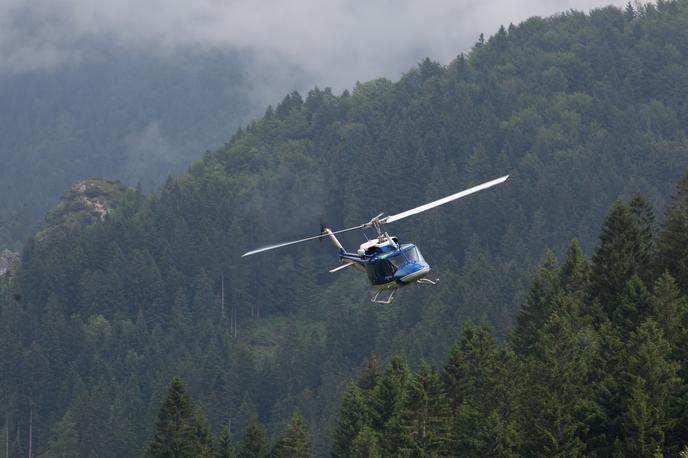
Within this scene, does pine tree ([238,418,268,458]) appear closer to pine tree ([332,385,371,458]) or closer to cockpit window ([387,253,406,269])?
pine tree ([332,385,371,458])

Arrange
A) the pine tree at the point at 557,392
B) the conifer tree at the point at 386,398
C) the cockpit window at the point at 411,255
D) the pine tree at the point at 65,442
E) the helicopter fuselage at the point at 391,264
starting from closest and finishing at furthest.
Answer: the helicopter fuselage at the point at 391,264, the cockpit window at the point at 411,255, the pine tree at the point at 557,392, the conifer tree at the point at 386,398, the pine tree at the point at 65,442

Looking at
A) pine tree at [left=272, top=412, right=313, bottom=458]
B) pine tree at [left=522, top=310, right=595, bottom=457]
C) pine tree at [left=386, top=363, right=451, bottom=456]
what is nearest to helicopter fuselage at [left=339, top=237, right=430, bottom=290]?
pine tree at [left=522, top=310, right=595, bottom=457]

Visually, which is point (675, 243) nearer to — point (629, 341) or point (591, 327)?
point (591, 327)

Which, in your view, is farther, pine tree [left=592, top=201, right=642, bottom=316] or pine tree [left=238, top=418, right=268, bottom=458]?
pine tree [left=238, top=418, right=268, bottom=458]

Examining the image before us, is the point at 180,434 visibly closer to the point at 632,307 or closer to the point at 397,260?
the point at 632,307

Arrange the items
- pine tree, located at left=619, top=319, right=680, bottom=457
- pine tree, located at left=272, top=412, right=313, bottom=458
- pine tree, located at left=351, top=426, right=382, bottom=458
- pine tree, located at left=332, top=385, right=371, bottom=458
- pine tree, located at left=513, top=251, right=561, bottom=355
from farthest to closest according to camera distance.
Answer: pine tree, located at left=513, top=251, right=561, bottom=355 < pine tree, located at left=332, top=385, right=371, bottom=458 < pine tree, located at left=272, top=412, right=313, bottom=458 < pine tree, located at left=351, top=426, right=382, bottom=458 < pine tree, located at left=619, top=319, right=680, bottom=457

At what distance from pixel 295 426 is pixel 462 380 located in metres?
10.7

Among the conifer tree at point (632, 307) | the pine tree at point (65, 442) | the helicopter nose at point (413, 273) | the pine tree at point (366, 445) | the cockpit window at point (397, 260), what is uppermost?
the cockpit window at point (397, 260)

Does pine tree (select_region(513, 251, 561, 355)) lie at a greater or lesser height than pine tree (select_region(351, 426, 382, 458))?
greater

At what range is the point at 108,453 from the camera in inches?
6929

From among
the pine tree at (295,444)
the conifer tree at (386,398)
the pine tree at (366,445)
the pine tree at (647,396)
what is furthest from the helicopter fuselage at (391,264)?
the pine tree at (295,444)

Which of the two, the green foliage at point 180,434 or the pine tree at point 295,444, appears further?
the green foliage at point 180,434

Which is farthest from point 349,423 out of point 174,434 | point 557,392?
point 557,392

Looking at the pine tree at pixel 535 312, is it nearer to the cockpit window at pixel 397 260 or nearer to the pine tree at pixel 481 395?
the pine tree at pixel 481 395
